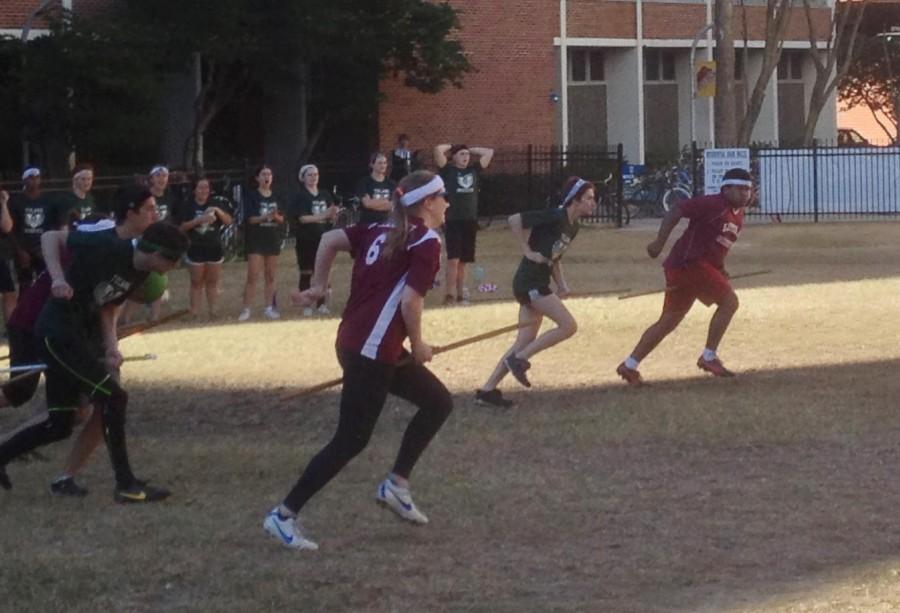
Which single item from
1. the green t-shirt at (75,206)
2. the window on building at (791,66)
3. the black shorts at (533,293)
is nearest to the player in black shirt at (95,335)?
the green t-shirt at (75,206)

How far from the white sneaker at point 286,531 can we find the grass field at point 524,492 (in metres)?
0.07

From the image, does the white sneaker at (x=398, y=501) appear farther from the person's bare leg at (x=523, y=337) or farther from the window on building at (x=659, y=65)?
the window on building at (x=659, y=65)

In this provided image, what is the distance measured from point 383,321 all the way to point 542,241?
4.60m

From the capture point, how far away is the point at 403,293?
8.05 meters

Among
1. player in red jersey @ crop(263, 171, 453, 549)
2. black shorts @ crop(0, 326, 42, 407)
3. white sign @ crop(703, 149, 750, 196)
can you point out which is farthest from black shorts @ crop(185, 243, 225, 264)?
white sign @ crop(703, 149, 750, 196)

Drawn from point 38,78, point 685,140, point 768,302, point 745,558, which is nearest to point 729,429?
point 745,558

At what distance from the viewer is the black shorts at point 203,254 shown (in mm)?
Answer: 18781

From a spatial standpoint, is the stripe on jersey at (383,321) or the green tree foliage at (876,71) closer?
the stripe on jersey at (383,321)

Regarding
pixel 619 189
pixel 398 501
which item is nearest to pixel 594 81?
pixel 619 189

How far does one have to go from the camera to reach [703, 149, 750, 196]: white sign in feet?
115

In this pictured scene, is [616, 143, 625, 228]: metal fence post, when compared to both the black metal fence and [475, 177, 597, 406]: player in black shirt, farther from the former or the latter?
[475, 177, 597, 406]: player in black shirt

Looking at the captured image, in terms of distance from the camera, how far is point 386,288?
8.09 m

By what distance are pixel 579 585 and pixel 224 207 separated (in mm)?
13093

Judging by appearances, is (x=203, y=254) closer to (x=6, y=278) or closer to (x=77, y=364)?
(x=6, y=278)
